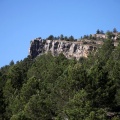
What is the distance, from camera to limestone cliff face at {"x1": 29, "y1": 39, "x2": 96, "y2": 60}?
156500 millimetres

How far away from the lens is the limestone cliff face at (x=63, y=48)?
15650 cm

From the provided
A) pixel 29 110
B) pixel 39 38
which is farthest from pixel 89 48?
pixel 29 110

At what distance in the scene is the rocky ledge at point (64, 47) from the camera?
156 metres

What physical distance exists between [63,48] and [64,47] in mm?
756

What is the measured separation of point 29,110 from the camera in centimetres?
3319

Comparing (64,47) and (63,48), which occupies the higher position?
(64,47)

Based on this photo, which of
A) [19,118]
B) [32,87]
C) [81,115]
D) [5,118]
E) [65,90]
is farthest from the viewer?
[5,118]

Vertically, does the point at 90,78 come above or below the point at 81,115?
above

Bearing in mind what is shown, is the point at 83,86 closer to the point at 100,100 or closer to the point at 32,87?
the point at 100,100

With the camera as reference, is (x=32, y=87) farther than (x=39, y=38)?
No

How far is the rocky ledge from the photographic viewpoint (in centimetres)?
15650

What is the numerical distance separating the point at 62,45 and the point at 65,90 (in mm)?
136512

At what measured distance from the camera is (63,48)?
16812 cm

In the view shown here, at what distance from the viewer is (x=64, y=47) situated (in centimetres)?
16812
